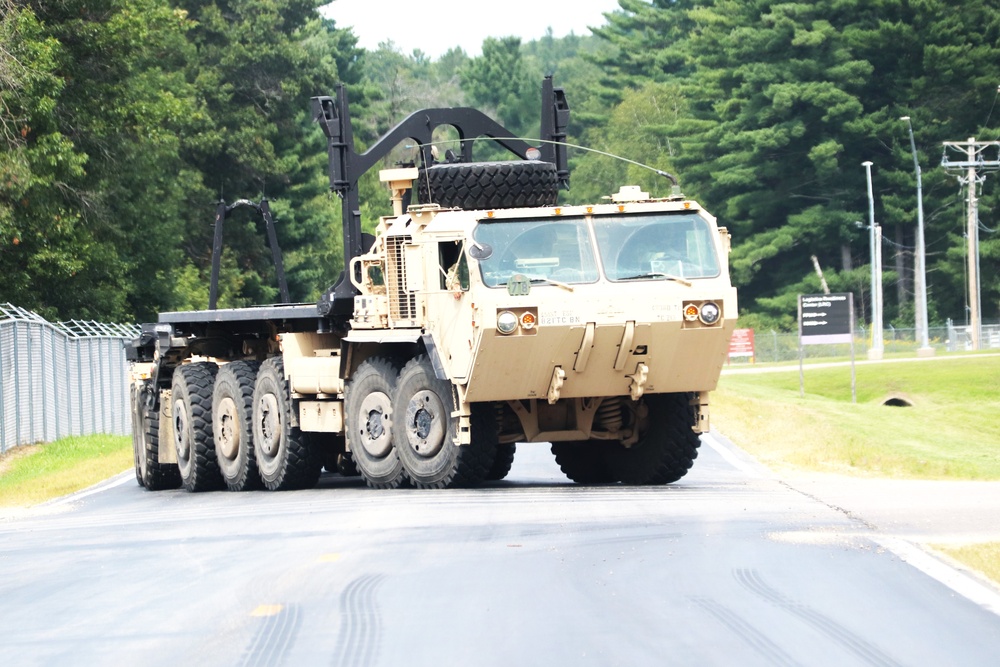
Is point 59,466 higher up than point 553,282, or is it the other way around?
point 553,282

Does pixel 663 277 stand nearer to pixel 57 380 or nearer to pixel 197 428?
pixel 197 428

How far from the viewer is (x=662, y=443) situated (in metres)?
18.3

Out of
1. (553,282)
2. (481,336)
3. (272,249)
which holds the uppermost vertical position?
(272,249)

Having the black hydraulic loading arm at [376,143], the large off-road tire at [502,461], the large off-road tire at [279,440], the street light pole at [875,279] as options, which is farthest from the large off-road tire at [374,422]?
the street light pole at [875,279]

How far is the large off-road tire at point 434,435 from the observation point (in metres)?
17.3

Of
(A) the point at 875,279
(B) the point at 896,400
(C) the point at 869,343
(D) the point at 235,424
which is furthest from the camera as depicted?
(C) the point at 869,343

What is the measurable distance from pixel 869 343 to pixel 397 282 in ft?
197

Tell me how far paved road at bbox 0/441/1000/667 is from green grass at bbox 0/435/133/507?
25.3 ft

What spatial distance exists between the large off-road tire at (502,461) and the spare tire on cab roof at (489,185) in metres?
2.58

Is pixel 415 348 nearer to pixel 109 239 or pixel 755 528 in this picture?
pixel 755 528

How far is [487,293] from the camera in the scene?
54.3 feet

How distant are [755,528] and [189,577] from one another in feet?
14.0

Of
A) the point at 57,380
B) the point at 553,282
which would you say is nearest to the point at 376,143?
the point at 553,282

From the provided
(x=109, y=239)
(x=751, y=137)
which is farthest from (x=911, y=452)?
(x=751, y=137)
